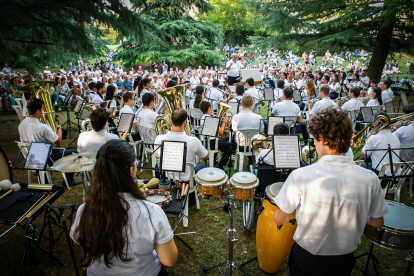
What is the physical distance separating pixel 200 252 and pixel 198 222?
65cm

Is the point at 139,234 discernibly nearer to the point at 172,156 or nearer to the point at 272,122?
the point at 172,156

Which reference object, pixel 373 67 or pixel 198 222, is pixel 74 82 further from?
pixel 373 67

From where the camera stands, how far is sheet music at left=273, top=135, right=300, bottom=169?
9.46 ft

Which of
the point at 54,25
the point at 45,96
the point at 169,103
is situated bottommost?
the point at 169,103

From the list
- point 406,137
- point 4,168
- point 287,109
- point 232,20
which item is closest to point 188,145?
point 4,168

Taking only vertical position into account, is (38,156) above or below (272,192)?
above

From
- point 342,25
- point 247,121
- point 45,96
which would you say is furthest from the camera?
point 342,25

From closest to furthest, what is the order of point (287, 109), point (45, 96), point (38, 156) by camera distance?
point (38, 156), point (45, 96), point (287, 109)

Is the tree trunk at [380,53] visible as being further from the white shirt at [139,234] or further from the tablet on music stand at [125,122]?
the white shirt at [139,234]

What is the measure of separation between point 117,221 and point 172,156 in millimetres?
1760

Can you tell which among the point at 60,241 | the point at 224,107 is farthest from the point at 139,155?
the point at 60,241

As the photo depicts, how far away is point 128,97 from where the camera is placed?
19.7 feet

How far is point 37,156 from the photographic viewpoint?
3.45 metres

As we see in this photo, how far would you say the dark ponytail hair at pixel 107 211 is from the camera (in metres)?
1.42
